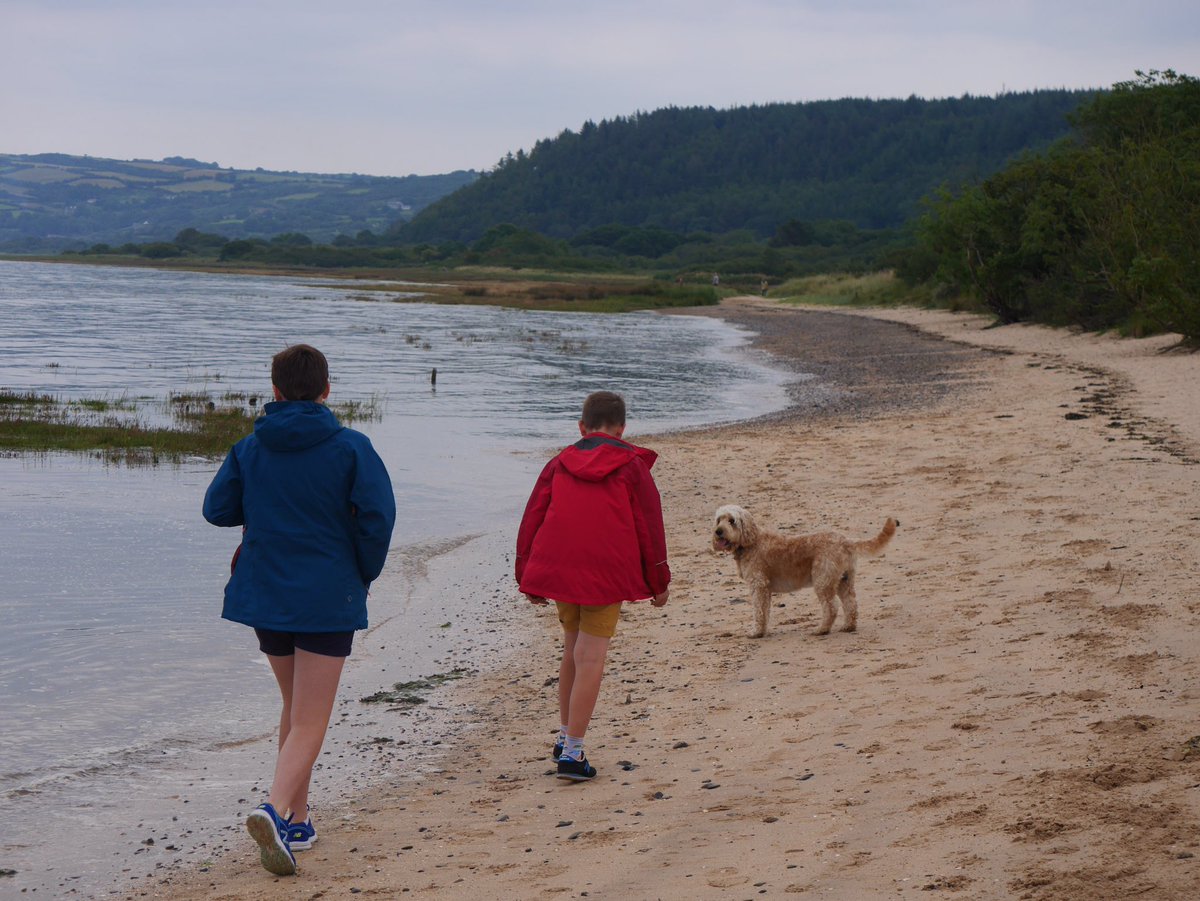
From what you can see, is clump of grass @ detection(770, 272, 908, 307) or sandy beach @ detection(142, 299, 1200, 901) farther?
clump of grass @ detection(770, 272, 908, 307)

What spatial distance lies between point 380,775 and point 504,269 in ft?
419

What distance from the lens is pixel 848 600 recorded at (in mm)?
7980

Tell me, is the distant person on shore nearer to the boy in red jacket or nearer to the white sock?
the boy in red jacket

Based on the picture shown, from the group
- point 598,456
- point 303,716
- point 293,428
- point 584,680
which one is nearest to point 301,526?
point 293,428

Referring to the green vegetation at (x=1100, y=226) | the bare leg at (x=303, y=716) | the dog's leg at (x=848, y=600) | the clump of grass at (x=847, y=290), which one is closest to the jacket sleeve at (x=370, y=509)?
the bare leg at (x=303, y=716)

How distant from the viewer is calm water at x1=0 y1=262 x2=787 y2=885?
721 centimetres

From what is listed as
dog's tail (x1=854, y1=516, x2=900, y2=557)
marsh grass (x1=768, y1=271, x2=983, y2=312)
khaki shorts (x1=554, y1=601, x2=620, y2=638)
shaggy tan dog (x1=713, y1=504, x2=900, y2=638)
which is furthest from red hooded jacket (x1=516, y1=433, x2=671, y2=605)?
marsh grass (x1=768, y1=271, x2=983, y2=312)

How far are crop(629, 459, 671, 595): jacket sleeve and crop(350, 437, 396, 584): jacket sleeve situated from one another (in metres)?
1.30

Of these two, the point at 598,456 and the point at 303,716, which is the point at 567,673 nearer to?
the point at 598,456

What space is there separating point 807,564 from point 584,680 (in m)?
2.79

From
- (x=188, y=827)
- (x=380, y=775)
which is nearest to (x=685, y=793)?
(x=380, y=775)

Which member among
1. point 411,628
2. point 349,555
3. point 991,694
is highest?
point 349,555

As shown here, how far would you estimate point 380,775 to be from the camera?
619 centimetres

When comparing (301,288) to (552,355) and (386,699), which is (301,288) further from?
(386,699)
